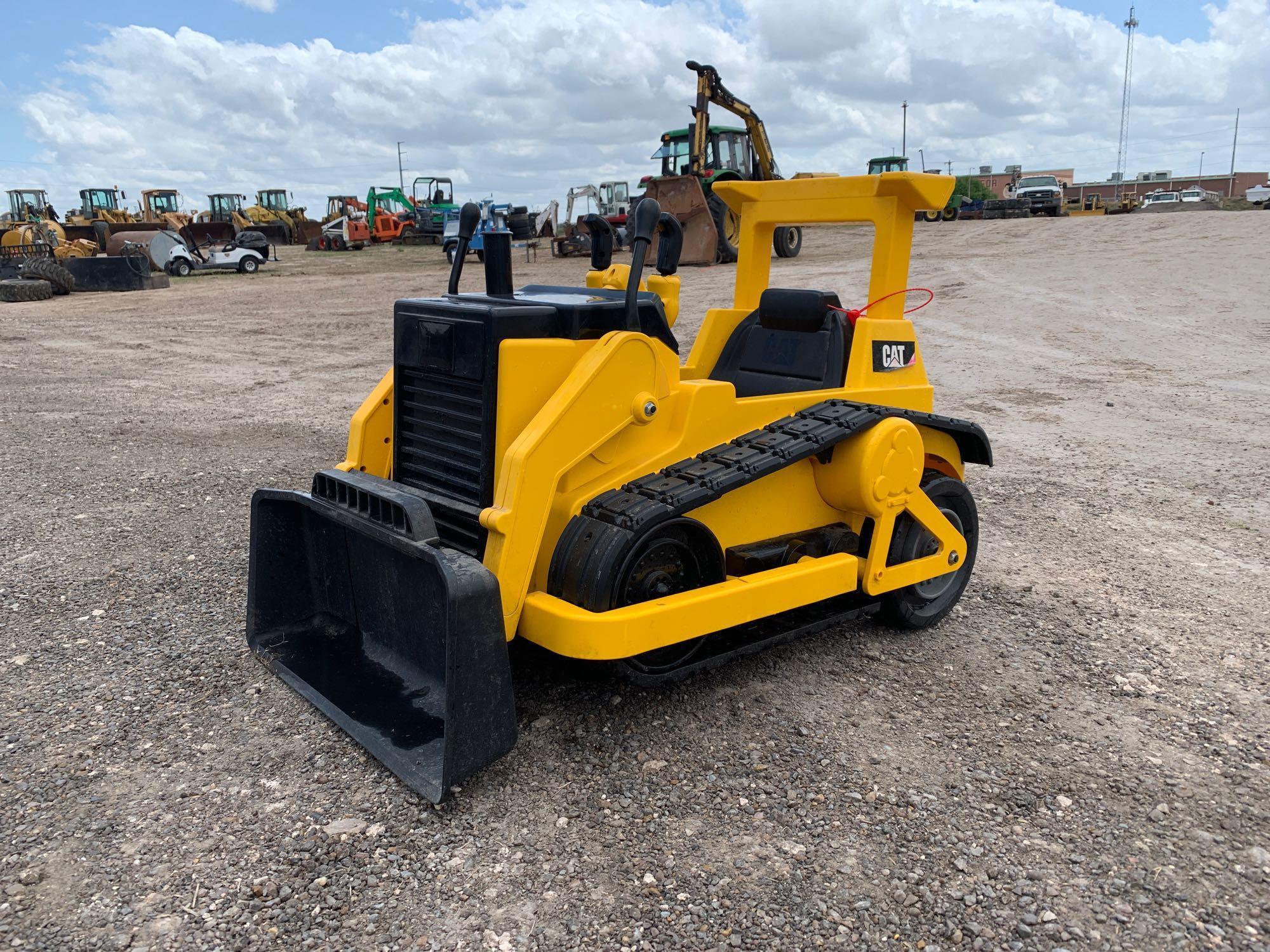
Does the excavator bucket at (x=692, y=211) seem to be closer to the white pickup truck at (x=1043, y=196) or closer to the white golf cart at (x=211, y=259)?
the white golf cart at (x=211, y=259)

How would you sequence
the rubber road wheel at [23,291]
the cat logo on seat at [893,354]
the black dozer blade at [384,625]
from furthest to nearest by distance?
1. the rubber road wheel at [23,291]
2. the cat logo on seat at [893,354]
3. the black dozer blade at [384,625]

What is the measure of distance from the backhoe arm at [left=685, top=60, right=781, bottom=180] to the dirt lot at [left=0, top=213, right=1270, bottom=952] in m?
16.1

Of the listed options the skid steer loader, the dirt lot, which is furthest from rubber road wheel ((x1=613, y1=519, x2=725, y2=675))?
the dirt lot

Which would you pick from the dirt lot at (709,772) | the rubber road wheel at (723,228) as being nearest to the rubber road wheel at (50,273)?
the rubber road wheel at (723,228)

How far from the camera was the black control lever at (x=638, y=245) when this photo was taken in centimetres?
341

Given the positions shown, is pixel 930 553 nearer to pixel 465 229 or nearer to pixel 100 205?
pixel 465 229

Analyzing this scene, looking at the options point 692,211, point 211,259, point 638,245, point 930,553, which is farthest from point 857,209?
point 211,259

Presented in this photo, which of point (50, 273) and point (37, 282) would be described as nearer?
point (37, 282)

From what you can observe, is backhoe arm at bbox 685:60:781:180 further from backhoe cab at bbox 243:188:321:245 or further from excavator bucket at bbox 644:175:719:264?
backhoe cab at bbox 243:188:321:245

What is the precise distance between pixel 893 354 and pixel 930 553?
35.2 inches

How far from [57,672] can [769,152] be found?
69.2ft

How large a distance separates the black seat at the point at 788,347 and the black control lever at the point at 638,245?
1.07m

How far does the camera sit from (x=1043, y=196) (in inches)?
1406

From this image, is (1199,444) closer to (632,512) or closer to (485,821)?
(632,512)
